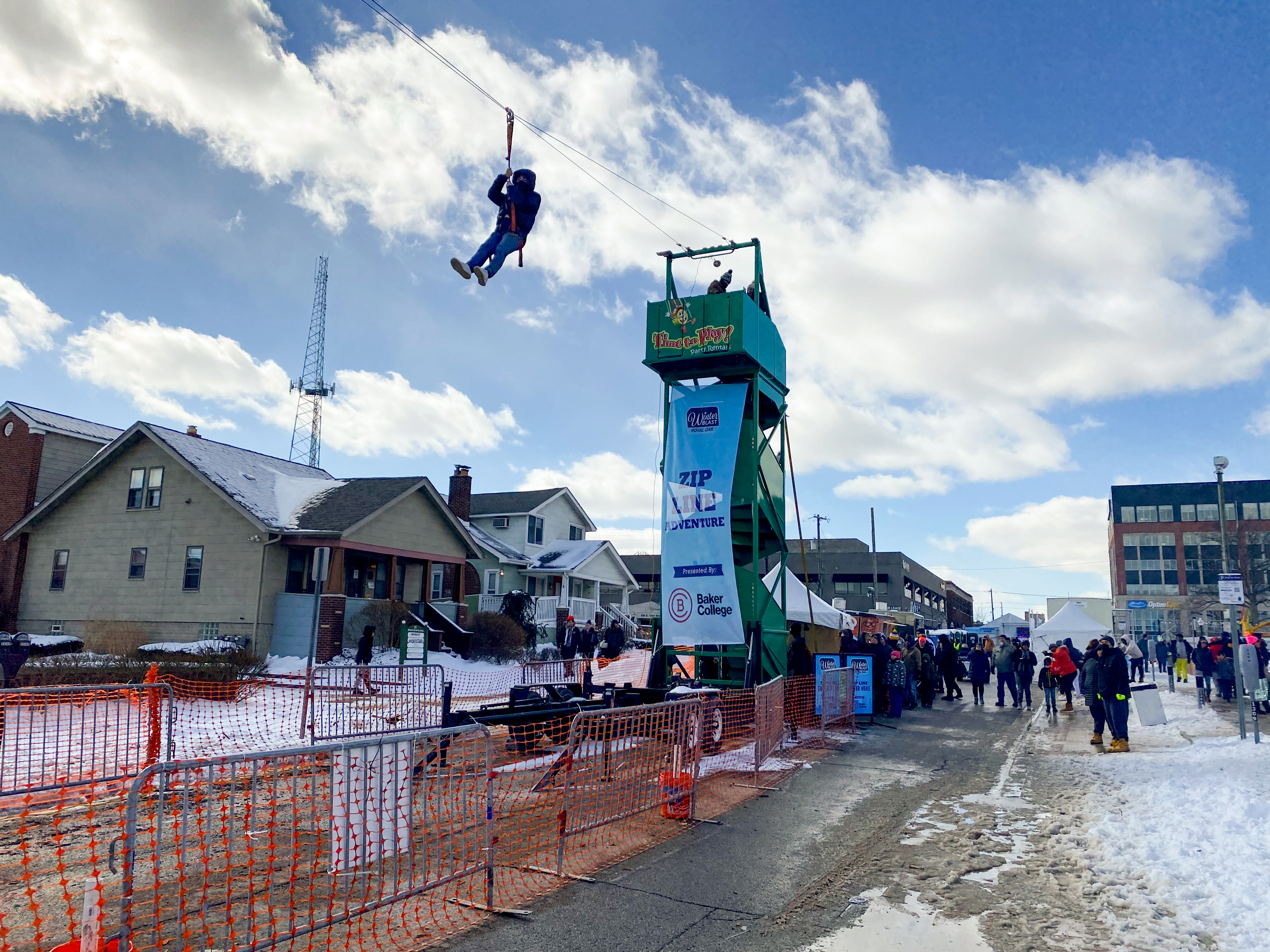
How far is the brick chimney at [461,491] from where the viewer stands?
134 feet

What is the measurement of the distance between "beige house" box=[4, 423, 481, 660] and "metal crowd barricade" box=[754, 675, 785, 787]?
641 inches

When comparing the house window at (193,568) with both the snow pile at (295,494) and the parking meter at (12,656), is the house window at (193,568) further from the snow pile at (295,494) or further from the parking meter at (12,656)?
the parking meter at (12,656)

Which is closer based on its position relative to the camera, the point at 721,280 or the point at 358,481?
the point at 721,280

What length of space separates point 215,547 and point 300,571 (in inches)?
104

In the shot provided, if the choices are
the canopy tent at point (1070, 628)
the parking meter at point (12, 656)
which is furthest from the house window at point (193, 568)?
the canopy tent at point (1070, 628)

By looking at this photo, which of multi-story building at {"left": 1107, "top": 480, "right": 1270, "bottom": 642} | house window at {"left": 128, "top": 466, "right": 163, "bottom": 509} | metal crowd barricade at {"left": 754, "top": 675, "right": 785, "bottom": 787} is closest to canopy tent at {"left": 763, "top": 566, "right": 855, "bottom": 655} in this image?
metal crowd barricade at {"left": 754, "top": 675, "right": 785, "bottom": 787}

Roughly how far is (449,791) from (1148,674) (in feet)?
122

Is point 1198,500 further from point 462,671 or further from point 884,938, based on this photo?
point 884,938

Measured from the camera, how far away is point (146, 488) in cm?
2930

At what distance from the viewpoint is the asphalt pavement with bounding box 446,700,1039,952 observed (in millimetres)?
5461

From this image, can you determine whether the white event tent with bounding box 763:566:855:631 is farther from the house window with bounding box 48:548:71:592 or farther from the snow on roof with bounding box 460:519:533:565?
the house window with bounding box 48:548:71:592

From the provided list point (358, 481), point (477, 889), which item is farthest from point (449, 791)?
point (358, 481)

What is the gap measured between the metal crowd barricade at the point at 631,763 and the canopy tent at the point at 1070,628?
2809 centimetres

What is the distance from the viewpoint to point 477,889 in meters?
6.31
